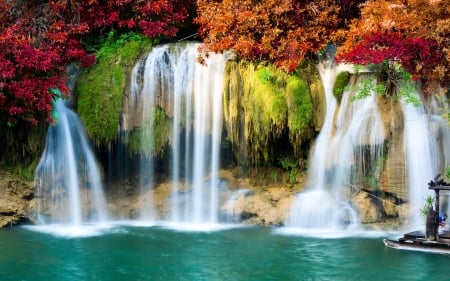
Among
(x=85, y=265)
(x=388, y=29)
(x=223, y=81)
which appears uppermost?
(x=388, y=29)

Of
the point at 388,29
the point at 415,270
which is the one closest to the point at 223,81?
the point at 388,29

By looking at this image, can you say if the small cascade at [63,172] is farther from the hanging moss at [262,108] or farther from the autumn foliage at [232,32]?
the hanging moss at [262,108]

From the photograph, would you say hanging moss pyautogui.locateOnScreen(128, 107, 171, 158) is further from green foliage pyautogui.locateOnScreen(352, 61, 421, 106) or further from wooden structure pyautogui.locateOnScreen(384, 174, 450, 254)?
wooden structure pyautogui.locateOnScreen(384, 174, 450, 254)

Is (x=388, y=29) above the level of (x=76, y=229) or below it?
above

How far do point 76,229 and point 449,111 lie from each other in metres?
8.84

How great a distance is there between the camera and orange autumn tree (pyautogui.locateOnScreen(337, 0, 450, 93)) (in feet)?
48.1

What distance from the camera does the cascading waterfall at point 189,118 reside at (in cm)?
1655

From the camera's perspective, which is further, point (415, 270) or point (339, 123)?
point (339, 123)

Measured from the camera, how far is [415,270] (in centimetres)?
1185

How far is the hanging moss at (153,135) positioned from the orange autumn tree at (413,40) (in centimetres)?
465

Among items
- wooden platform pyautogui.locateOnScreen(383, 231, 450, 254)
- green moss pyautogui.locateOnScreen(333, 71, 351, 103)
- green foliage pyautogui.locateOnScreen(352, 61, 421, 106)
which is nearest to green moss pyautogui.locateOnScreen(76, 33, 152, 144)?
green moss pyautogui.locateOnScreen(333, 71, 351, 103)

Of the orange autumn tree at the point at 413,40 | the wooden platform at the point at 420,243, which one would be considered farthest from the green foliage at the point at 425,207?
the orange autumn tree at the point at 413,40

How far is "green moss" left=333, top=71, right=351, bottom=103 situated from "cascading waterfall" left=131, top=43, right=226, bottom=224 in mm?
2762

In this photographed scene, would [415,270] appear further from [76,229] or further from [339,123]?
[76,229]
